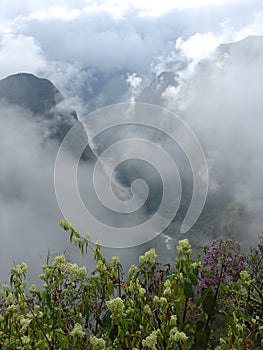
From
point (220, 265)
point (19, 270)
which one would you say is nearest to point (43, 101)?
point (19, 270)

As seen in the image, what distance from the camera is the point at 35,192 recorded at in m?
177

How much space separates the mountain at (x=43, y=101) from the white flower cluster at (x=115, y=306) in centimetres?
17497

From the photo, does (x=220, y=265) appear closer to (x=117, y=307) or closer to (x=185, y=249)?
(x=185, y=249)

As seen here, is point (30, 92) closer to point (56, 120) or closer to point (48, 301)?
point (56, 120)

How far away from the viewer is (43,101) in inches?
7357

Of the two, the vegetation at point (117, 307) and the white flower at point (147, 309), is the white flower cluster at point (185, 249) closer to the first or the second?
the vegetation at point (117, 307)

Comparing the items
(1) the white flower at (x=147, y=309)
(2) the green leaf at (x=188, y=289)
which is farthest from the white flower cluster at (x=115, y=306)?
(2) the green leaf at (x=188, y=289)

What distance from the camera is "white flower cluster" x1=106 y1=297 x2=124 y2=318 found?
2.99 meters

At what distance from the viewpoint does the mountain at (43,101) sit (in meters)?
180

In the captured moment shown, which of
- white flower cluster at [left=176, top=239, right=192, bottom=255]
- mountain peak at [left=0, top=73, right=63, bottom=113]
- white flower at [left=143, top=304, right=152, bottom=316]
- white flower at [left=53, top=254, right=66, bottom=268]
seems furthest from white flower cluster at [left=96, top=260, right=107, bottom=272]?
mountain peak at [left=0, top=73, right=63, bottom=113]

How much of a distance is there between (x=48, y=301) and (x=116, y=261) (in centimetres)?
79

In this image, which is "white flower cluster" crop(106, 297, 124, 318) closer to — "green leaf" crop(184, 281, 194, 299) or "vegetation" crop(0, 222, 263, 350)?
"vegetation" crop(0, 222, 263, 350)

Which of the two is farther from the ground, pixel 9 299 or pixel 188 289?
pixel 188 289

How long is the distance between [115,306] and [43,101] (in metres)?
194
